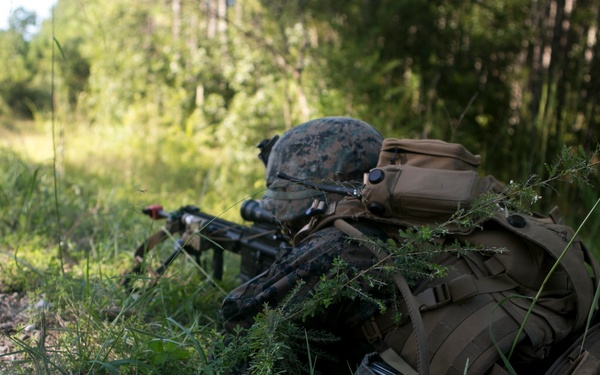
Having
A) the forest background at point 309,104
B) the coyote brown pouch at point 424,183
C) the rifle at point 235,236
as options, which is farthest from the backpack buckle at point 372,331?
the forest background at point 309,104

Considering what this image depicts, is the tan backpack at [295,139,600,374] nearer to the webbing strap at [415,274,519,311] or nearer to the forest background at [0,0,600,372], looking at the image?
the webbing strap at [415,274,519,311]

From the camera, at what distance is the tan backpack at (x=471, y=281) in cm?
180

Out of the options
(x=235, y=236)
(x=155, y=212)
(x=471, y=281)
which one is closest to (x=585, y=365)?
(x=471, y=281)

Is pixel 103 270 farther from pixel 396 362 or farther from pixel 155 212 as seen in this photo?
pixel 396 362

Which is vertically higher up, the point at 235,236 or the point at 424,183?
the point at 424,183

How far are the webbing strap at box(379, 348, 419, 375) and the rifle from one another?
3.58 feet

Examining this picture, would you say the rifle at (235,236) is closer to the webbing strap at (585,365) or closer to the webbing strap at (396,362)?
the webbing strap at (396,362)

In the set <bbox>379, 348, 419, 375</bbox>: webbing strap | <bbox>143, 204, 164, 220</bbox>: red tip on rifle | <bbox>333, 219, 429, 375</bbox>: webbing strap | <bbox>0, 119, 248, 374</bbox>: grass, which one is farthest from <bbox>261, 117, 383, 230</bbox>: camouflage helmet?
<bbox>143, 204, 164, 220</bbox>: red tip on rifle

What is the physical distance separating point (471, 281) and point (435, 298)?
128 mm

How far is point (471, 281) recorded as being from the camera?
1.84 metres

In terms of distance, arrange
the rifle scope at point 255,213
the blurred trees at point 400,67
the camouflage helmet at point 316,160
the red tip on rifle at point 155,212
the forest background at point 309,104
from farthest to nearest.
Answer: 1. the blurred trees at point 400,67
2. the forest background at point 309,104
3. the red tip on rifle at point 155,212
4. the rifle scope at point 255,213
5. the camouflage helmet at point 316,160

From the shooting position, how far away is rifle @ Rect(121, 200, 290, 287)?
3.00 m

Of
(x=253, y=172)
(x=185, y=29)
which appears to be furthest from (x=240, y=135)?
(x=185, y=29)

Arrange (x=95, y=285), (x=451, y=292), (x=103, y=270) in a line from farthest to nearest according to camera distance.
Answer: (x=103, y=270), (x=95, y=285), (x=451, y=292)
